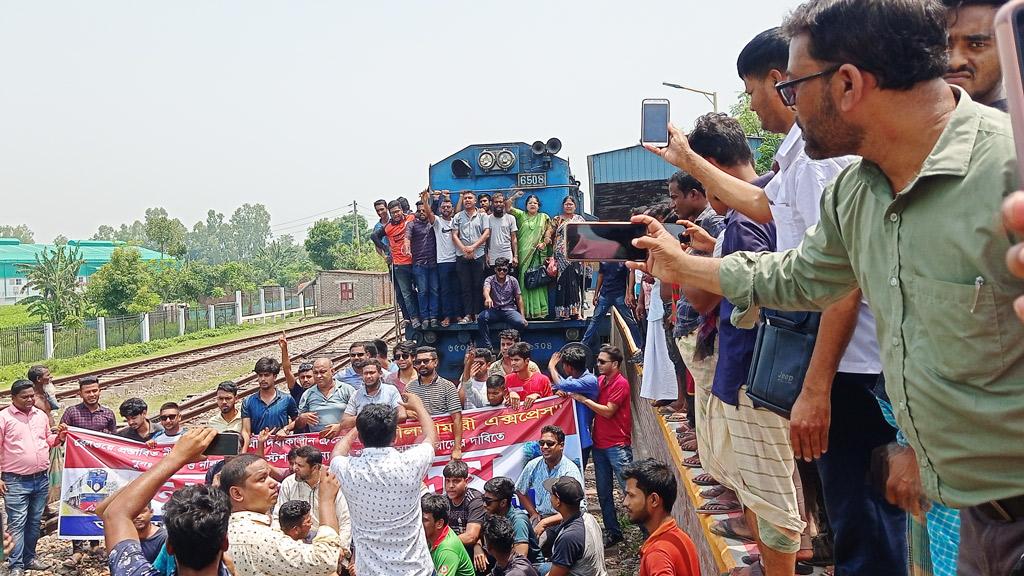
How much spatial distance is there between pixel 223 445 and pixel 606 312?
831 cm

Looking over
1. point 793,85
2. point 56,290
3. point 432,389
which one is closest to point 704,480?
point 432,389

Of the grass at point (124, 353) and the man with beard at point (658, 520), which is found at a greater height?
the man with beard at point (658, 520)

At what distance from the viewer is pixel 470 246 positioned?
11.8 meters

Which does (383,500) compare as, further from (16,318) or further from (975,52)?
(16,318)

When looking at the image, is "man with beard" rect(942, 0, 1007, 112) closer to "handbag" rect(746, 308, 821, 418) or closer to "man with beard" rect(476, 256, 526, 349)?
"handbag" rect(746, 308, 821, 418)

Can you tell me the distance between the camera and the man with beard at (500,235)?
12016 mm

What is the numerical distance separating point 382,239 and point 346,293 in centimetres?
4183

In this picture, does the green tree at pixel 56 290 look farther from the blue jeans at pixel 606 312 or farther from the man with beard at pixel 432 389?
the man with beard at pixel 432 389

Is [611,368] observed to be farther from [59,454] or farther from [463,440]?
[59,454]

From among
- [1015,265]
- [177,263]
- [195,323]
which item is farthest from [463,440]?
[177,263]

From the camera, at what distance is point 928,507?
2129mm

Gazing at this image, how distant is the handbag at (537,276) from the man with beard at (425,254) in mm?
1325

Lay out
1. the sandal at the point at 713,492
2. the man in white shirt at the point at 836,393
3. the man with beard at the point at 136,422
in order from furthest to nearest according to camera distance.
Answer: the man with beard at the point at 136,422 → the sandal at the point at 713,492 → the man in white shirt at the point at 836,393

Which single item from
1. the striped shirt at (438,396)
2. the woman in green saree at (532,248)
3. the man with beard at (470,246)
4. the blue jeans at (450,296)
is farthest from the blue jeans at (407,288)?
the striped shirt at (438,396)
